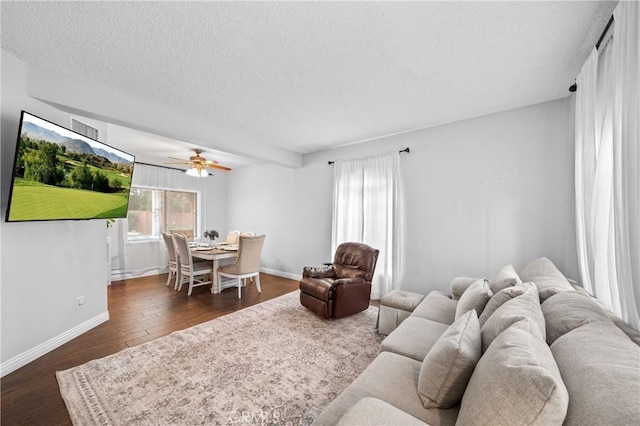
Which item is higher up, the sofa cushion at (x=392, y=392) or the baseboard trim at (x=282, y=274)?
the sofa cushion at (x=392, y=392)

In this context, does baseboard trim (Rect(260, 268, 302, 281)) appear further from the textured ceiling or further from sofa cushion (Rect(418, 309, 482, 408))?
sofa cushion (Rect(418, 309, 482, 408))

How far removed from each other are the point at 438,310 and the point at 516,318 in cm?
128

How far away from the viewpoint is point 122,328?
3.00m

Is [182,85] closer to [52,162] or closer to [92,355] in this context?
[52,162]

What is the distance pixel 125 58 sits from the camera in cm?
214

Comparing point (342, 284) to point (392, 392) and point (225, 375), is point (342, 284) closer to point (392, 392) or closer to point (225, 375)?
point (225, 375)

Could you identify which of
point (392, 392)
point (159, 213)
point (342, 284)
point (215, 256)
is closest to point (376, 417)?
point (392, 392)

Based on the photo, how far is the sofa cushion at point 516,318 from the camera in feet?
3.77

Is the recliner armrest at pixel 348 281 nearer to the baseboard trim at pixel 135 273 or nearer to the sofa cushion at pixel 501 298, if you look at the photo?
the sofa cushion at pixel 501 298

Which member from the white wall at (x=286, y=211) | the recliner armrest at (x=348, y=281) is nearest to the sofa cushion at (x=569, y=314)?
the recliner armrest at (x=348, y=281)

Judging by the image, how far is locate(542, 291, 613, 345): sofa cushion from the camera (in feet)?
3.88

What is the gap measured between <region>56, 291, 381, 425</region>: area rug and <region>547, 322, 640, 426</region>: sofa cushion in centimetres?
148

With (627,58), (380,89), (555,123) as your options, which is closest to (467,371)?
(627,58)

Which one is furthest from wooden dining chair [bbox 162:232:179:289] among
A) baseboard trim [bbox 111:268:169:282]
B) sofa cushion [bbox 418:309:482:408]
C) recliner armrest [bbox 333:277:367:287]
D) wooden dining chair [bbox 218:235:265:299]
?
sofa cushion [bbox 418:309:482:408]
